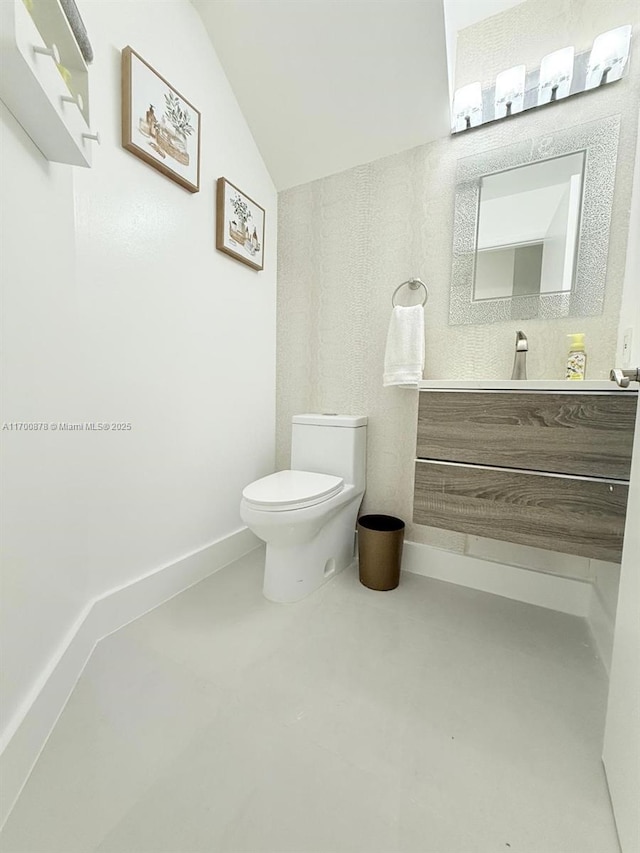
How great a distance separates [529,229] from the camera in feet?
4.57

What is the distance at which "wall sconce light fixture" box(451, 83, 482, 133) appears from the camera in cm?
141

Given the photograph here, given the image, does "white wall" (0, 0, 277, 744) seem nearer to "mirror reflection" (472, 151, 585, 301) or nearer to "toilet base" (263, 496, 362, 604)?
"toilet base" (263, 496, 362, 604)

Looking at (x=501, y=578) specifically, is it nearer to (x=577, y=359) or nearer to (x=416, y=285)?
(x=577, y=359)

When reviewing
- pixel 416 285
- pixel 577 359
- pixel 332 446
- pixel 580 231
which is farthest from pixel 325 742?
pixel 580 231

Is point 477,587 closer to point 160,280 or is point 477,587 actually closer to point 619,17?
point 160,280

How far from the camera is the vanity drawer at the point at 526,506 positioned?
0.99 metres

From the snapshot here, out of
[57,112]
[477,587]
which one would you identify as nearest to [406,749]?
[477,587]

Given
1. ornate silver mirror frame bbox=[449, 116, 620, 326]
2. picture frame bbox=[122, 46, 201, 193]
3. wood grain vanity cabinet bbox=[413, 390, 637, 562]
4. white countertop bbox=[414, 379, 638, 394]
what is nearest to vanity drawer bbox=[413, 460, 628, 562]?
wood grain vanity cabinet bbox=[413, 390, 637, 562]

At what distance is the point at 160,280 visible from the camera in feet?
4.22

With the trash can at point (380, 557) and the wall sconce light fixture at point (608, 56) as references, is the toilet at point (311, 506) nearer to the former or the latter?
the trash can at point (380, 557)

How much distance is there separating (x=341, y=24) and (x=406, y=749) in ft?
7.59

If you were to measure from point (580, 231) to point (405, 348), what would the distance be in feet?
2.39

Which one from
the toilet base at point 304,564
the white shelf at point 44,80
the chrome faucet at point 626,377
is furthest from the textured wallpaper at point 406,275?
the white shelf at point 44,80

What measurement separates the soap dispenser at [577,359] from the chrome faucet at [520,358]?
0.46 ft
